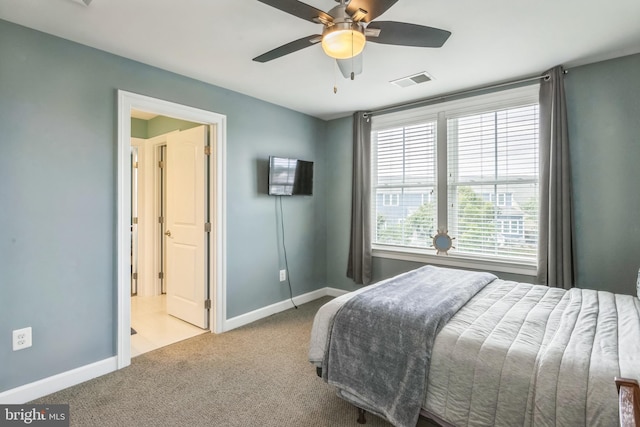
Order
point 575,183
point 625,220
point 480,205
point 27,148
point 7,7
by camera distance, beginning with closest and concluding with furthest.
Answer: point 7,7 → point 27,148 → point 625,220 → point 575,183 → point 480,205

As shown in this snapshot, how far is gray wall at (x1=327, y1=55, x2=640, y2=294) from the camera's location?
2.49 metres

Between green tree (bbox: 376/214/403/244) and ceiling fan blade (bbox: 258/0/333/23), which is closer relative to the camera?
ceiling fan blade (bbox: 258/0/333/23)

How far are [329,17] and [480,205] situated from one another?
2.51m

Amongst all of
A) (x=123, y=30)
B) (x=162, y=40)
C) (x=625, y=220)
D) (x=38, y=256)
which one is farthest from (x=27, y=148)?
(x=625, y=220)

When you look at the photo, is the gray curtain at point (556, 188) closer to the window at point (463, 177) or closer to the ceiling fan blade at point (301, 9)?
the window at point (463, 177)

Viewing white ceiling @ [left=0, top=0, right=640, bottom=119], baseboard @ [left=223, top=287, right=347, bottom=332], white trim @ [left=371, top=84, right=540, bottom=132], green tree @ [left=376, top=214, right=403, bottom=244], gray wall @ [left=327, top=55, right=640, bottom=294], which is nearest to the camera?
white ceiling @ [left=0, top=0, right=640, bottom=119]

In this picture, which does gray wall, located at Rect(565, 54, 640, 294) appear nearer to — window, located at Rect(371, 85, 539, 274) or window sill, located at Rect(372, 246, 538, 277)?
window, located at Rect(371, 85, 539, 274)

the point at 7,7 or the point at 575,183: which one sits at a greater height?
the point at 7,7

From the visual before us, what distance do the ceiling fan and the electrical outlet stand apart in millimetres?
2503

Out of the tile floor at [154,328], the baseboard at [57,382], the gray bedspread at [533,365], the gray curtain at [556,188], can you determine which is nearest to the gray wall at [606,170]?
the gray curtain at [556,188]

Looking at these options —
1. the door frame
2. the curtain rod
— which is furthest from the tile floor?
the curtain rod

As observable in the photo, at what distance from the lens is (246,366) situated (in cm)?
255

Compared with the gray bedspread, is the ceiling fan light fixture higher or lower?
higher

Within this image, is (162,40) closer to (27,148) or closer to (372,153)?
(27,148)
